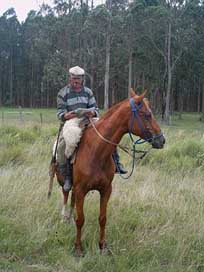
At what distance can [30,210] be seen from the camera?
5.75m

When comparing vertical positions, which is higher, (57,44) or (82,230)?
(57,44)

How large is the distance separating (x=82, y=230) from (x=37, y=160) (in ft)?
14.5

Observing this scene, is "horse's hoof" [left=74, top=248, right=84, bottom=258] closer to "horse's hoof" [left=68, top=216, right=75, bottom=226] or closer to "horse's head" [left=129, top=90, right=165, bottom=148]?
"horse's hoof" [left=68, top=216, right=75, bottom=226]

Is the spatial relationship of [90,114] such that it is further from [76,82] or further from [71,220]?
[71,220]

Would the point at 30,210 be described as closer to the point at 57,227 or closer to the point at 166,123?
the point at 57,227

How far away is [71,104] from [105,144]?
1094mm

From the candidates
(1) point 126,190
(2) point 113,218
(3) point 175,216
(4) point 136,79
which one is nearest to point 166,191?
(1) point 126,190

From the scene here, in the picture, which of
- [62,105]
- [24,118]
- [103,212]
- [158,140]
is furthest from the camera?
[24,118]

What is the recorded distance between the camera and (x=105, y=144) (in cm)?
470

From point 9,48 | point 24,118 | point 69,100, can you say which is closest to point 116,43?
point 24,118

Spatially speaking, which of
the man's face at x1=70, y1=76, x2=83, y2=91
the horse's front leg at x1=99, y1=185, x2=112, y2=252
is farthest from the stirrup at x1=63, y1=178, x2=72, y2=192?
the man's face at x1=70, y1=76, x2=83, y2=91

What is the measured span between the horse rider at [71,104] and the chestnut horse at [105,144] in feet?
1.33

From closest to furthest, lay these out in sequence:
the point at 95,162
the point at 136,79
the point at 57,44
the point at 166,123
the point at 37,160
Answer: the point at 95,162 < the point at 37,160 < the point at 166,123 < the point at 57,44 < the point at 136,79

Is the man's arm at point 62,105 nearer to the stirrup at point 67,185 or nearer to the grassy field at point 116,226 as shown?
the stirrup at point 67,185
